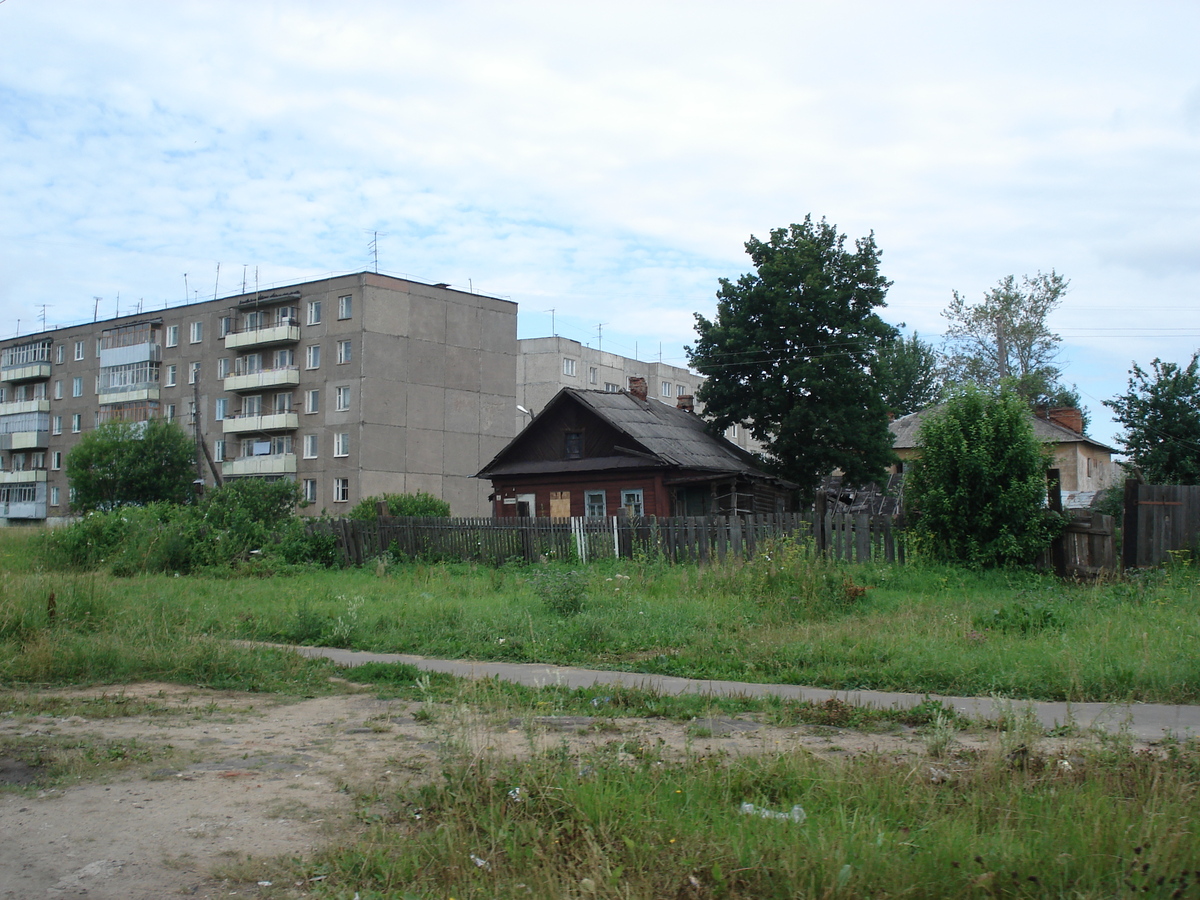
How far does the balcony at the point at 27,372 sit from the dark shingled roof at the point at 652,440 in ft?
155

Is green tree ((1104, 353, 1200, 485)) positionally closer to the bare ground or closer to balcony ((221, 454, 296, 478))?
the bare ground

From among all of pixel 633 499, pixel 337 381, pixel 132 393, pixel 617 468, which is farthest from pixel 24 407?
pixel 633 499

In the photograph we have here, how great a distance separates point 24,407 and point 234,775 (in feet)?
236

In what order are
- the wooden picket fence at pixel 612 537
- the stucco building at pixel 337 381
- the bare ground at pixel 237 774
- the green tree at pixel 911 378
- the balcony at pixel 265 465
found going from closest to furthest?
1. the bare ground at pixel 237 774
2. the wooden picket fence at pixel 612 537
3. the stucco building at pixel 337 381
4. the balcony at pixel 265 465
5. the green tree at pixel 911 378

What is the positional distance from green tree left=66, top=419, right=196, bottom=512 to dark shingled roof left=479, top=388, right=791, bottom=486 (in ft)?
91.7

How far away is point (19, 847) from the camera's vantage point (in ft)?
14.7

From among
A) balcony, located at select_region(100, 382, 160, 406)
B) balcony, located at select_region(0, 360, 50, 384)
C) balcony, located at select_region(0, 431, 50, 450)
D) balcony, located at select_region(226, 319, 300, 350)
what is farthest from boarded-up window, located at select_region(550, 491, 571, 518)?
balcony, located at select_region(0, 360, 50, 384)

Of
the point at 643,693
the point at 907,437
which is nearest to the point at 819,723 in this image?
the point at 643,693

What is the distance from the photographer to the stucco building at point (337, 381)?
164 ft

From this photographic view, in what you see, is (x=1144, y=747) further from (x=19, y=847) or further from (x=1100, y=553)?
(x=1100, y=553)

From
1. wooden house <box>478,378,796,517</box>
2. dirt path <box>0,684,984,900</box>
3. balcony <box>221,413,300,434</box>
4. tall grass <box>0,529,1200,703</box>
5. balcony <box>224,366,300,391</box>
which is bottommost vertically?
dirt path <box>0,684,984,900</box>

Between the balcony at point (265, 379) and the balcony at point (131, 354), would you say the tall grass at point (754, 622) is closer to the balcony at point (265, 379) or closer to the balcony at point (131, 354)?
the balcony at point (265, 379)

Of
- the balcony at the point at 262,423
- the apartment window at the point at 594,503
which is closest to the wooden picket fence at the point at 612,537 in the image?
the apartment window at the point at 594,503

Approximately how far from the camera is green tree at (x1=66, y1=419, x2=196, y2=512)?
2073 inches
